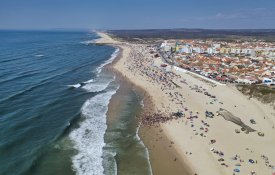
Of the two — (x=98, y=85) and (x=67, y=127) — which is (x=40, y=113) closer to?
(x=67, y=127)

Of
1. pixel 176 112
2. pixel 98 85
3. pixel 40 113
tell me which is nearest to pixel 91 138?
pixel 40 113

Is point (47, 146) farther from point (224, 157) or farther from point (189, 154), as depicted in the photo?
point (224, 157)

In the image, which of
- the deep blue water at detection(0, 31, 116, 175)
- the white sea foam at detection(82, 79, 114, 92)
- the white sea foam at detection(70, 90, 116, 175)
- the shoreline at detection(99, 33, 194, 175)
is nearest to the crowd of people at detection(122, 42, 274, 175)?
the shoreline at detection(99, 33, 194, 175)

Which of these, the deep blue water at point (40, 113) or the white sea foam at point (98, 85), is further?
the white sea foam at point (98, 85)

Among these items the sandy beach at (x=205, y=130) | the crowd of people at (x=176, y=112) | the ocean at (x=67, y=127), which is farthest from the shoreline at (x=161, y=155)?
the crowd of people at (x=176, y=112)

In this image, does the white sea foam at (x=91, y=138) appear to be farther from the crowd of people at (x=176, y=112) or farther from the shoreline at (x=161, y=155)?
the crowd of people at (x=176, y=112)

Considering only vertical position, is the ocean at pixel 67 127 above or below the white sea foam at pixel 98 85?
above

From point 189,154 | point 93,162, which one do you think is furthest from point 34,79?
point 189,154
